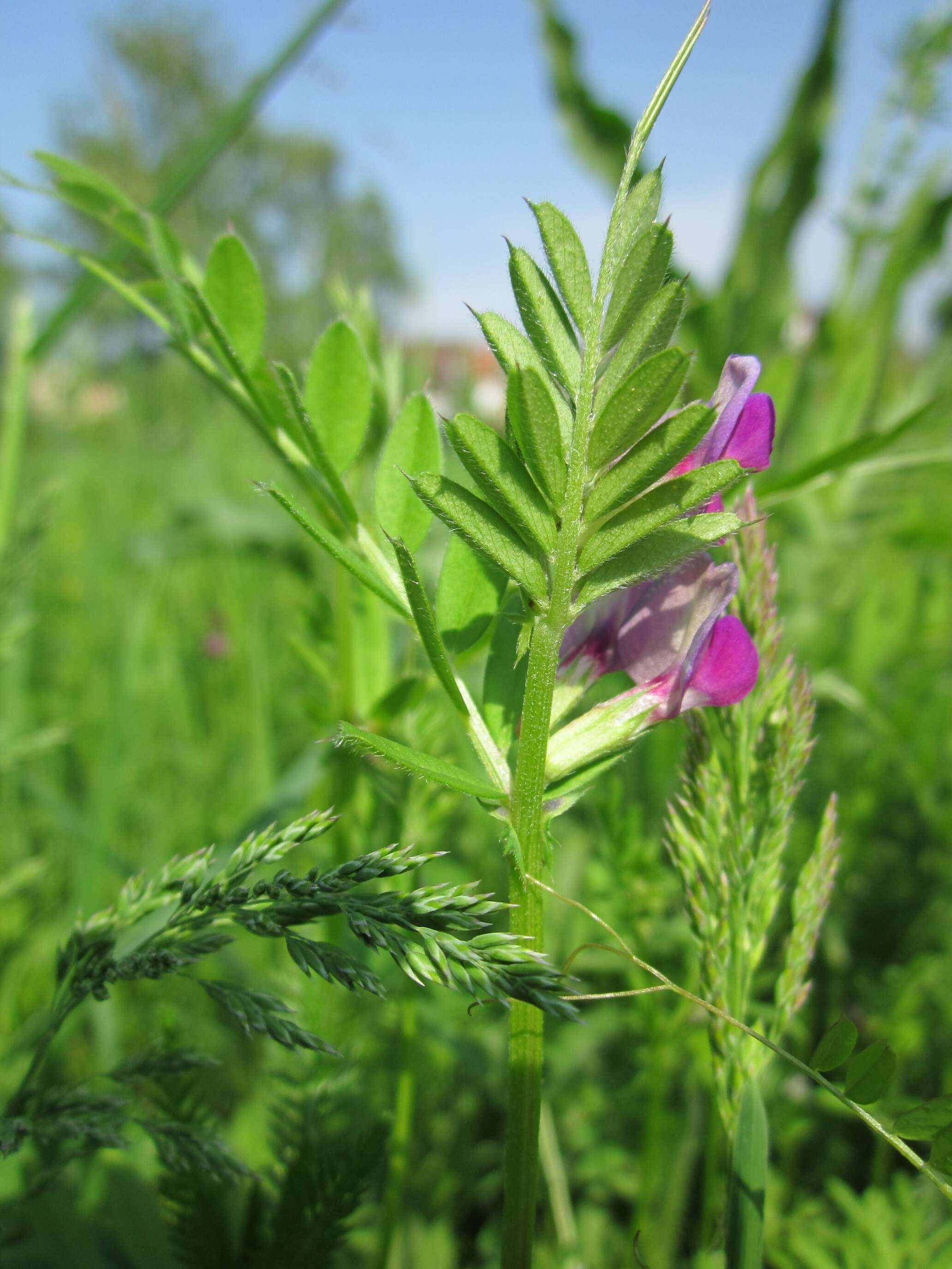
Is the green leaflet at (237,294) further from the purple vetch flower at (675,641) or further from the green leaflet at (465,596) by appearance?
the purple vetch flower at (675,641)

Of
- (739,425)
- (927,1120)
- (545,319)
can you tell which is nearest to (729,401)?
(739,425)

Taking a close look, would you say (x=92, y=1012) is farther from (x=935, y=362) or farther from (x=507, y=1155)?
(x=935, y=362)

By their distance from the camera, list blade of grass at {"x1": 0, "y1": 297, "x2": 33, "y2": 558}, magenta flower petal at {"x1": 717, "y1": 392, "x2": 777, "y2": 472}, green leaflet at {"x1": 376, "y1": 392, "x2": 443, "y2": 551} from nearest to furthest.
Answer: magenta flower petal at {"x1": 717, "y1": 392, "x2": 777, "y2": 472}, green leaflet at {"x1": 376, "y1": 392, "x2": 443, "y2": 551}, blade of grass at {"x1": 0, "y1": 297, "x2": 33, "y2": 558}

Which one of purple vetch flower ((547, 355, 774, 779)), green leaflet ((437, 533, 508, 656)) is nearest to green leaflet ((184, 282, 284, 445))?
green leaflet ((437, 533, 508, 656))

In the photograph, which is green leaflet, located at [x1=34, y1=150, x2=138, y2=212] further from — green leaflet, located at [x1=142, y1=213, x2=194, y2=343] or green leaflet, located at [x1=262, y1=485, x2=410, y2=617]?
green leaflet, located at [x1=262, y1=485, x2=410, y2=617]

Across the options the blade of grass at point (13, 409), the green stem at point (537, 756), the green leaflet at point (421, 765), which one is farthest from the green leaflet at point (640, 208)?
the blade of grass at point (13, 409)

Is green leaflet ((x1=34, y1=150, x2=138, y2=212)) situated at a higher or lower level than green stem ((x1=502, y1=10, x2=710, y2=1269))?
higher
